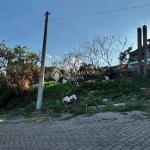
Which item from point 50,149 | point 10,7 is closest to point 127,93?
point 50,149

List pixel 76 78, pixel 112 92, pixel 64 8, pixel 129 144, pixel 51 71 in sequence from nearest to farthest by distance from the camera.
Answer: pixel 129 144 < pixel 64 8 < pixel 112 92 < pixel 76 78 < pixel 51 71

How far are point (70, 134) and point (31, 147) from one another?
3.96 feet

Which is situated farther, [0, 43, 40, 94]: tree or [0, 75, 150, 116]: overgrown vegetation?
[0, 43, 40, 94]: tree

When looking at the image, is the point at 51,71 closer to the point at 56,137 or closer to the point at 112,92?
the point at 112,92

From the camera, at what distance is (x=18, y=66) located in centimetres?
1678

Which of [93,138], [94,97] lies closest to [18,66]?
[94,97]

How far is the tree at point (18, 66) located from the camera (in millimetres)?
16484

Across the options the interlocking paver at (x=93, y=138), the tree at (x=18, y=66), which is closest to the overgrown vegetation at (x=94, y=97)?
the tree at (x=18, y=66)

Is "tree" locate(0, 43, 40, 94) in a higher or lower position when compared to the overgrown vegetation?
higher

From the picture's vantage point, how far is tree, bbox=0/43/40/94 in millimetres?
16484

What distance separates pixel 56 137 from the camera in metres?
4.73

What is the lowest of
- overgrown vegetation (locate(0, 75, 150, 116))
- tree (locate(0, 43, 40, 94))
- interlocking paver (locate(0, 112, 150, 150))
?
interlocking paver (locate(0, 112, 150, 150))

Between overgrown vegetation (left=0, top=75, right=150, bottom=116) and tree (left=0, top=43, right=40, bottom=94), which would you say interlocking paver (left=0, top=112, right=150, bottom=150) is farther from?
tree (left=0, top=43, right=40, bottom=94)

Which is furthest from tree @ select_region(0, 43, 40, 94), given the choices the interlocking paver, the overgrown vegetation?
the interlocking paver
